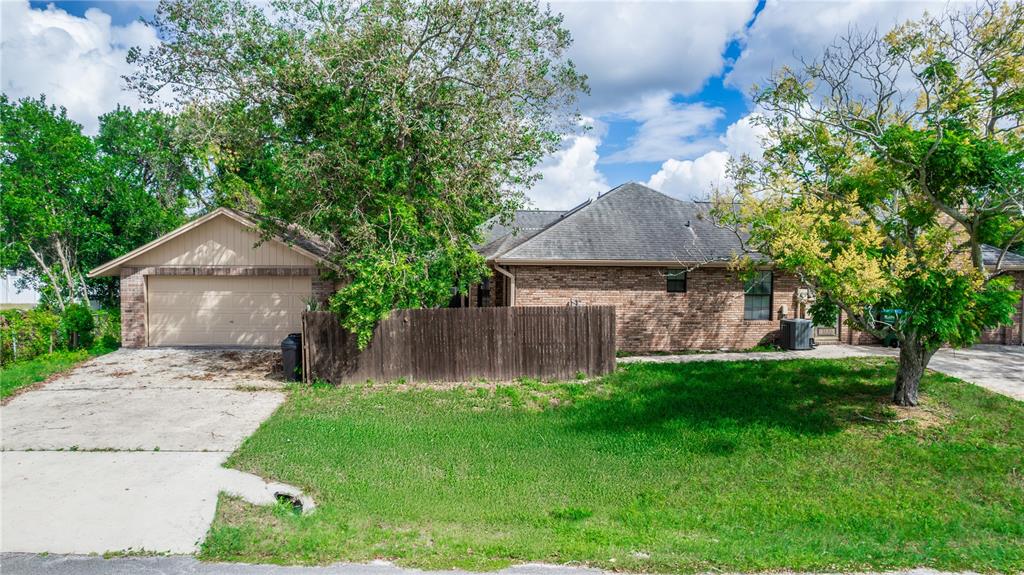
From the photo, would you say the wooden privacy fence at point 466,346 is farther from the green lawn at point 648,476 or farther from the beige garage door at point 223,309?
the beige garage door at point 223,309

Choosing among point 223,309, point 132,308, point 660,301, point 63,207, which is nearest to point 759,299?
point 660,301

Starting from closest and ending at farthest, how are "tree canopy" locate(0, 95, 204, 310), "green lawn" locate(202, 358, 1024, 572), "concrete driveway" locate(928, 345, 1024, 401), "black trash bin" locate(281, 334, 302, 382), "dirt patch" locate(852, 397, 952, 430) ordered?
1. "green lawn" locate(202, 358, 1024, 572)
2. "dirt patch" locate(852, 397, 952, 430)
3. "concrete driveway" locate(928, 345, 1024, 401)
4. "black trash bin" locate(281, 334, 302, 382)
5. "tree canopy" locate(0, 95, 204, 310)

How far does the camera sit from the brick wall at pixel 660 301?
49.1 ft

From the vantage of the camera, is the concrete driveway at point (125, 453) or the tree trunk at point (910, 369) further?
the tree trunk at point (910, 369)

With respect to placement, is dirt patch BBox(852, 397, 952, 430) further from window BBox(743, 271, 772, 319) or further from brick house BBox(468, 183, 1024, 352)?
window BBox(743, 271, 772, 319)

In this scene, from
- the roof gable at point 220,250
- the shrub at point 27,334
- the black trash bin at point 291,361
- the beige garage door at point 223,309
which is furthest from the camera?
the beige garage door at point 223,309

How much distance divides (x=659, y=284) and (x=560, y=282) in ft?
8.60

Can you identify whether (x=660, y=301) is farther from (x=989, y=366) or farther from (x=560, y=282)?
(x=989, y=366)

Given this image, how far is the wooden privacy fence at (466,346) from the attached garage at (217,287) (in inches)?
164

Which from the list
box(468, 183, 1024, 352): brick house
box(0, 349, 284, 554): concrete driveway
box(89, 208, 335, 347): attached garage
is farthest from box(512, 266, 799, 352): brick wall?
box(0, 349, 284, 554): concrete driveway

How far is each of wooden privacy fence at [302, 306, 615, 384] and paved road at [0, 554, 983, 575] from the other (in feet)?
23.3

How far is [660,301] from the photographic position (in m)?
15.3

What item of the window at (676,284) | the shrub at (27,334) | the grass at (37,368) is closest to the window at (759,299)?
the window at (676,284)

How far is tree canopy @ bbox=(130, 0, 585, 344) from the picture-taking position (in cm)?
1214
